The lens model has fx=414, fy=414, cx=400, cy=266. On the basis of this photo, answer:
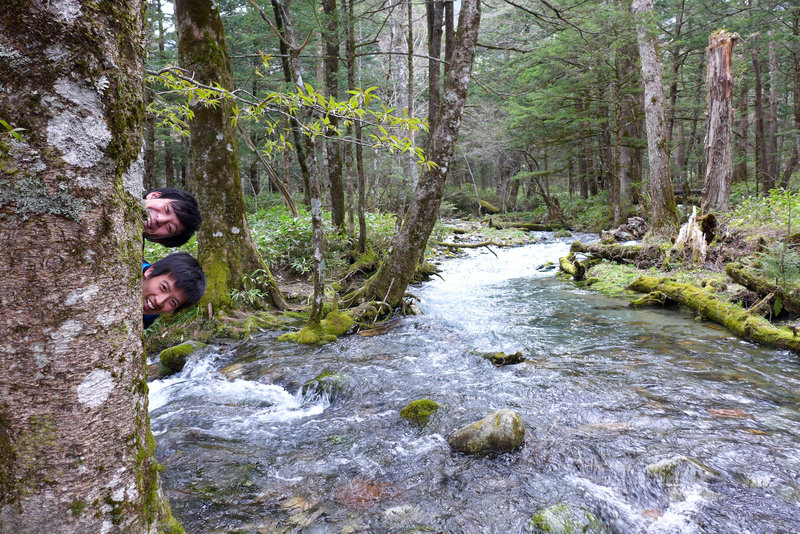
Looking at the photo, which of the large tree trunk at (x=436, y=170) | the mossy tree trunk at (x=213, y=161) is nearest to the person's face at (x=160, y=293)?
the mossy tree trunk at (x=213, y=161)

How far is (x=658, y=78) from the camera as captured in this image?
1091 cm

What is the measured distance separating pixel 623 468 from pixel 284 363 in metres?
3.76

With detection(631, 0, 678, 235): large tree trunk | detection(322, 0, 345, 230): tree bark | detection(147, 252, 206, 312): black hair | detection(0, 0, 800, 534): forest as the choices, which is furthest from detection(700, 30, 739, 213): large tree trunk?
detection(147, 252, 206, 312): black hair

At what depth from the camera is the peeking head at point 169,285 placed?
217cm

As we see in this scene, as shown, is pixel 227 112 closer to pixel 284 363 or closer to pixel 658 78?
pixel 284 363

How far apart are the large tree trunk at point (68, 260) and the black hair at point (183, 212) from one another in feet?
4.23

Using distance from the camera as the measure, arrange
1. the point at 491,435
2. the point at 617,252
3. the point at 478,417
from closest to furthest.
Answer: the point at 491,435 → the point at 478,417 → the point at 617,252

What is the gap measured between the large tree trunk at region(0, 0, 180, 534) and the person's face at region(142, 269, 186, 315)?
1119mm

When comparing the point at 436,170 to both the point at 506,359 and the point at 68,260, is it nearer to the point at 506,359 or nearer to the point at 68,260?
the point at 506,359

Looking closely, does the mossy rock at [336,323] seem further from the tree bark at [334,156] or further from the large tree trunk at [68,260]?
the large tree trunk at [68,260]

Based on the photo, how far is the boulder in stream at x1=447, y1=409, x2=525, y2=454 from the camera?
3117mm

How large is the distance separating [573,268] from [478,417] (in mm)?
7328

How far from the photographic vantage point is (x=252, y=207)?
758 inches

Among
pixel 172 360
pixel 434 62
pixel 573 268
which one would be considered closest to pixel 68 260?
pixel 172 360
